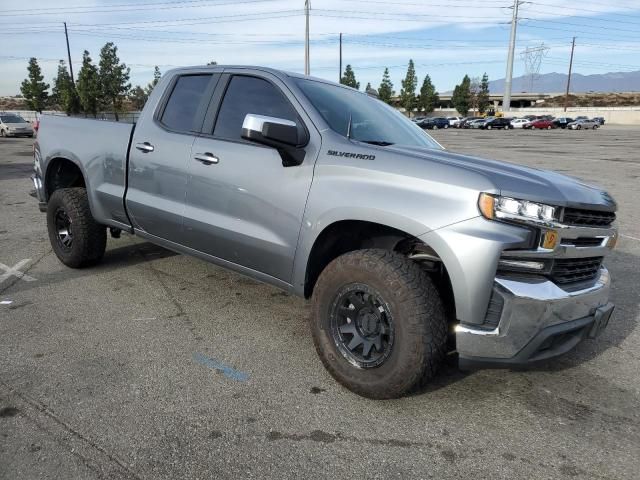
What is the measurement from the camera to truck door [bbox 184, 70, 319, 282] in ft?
10.8

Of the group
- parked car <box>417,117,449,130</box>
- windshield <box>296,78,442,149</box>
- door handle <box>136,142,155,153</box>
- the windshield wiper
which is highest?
windshield <box>296,78,442,149</box>

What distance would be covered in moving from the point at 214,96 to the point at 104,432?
2.43 metres

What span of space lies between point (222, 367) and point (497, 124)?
206ft

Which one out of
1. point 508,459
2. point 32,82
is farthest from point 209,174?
point 32,82

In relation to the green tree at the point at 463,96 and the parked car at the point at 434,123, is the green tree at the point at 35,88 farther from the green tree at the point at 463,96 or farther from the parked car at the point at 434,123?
the green tree at the point at 463,96

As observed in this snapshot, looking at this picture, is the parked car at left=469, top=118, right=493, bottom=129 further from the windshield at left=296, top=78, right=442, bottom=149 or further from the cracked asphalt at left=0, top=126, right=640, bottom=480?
the windshield at left=296, top=78, right=442, bottom=149

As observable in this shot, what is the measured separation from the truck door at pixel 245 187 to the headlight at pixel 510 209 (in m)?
1.08

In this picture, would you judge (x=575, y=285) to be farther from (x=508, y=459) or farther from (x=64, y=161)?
(x=64, y=161)

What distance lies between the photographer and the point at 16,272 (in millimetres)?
5180

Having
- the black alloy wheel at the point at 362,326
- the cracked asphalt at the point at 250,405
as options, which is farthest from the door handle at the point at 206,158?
the black alloy wheel at the point at 362,326

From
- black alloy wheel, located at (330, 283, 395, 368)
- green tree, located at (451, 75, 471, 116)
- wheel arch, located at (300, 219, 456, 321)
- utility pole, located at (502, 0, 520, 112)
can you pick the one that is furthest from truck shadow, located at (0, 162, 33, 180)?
green tree, located at (451, 75, 471, 116)

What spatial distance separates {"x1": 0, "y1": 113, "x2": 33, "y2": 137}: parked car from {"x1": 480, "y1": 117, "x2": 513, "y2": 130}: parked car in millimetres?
47743

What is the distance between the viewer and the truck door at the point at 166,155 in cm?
397

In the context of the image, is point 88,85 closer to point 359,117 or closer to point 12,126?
point 12,126
